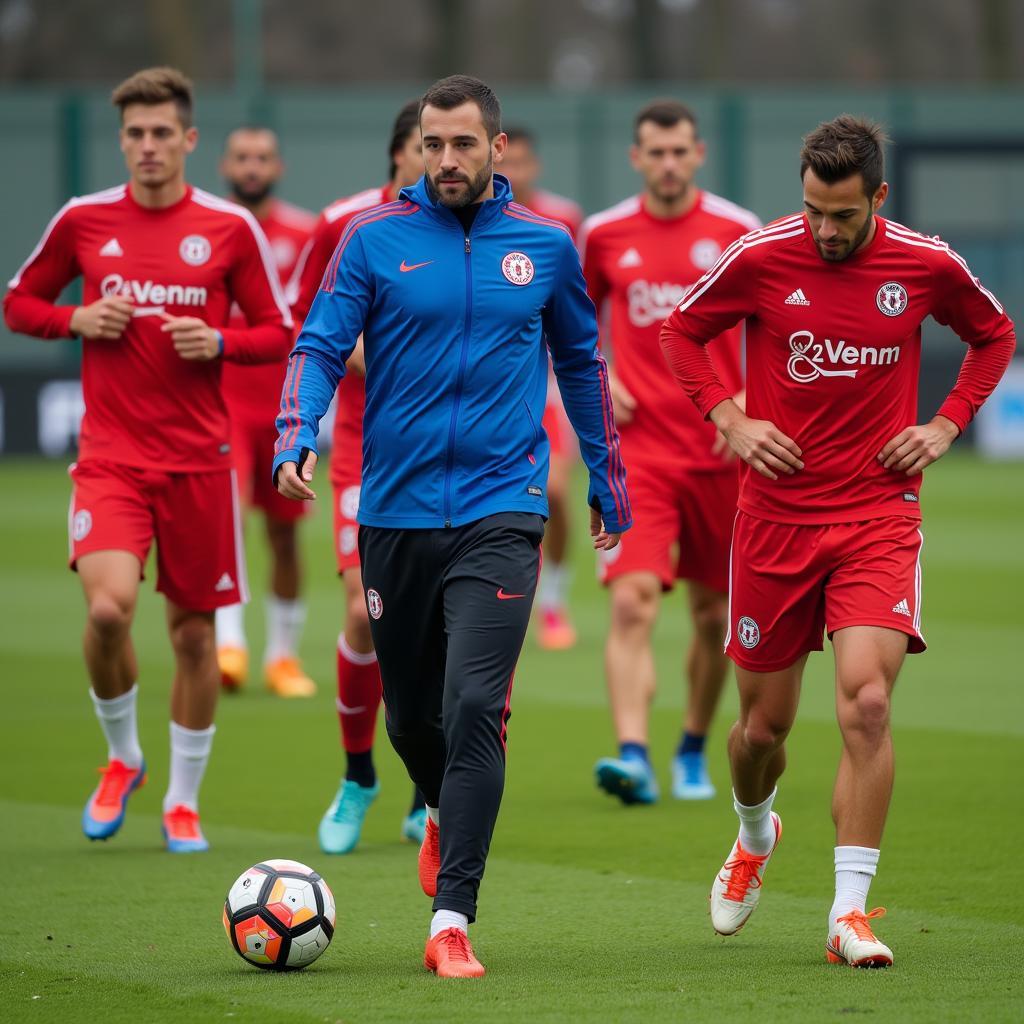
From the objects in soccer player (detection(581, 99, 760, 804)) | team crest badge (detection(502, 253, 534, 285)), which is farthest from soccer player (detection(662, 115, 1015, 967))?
soccer player (detection(581, 99, 760, 804))

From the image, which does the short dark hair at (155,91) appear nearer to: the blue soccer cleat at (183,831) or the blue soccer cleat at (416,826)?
the blue soccer cleat at (183,831)

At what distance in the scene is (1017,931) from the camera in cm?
588

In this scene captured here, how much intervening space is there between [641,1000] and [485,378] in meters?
1.74

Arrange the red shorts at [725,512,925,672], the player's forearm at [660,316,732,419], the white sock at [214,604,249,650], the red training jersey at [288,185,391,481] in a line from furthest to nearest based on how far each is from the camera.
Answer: the white sock at [214,604,249,650], the red training jersey at [288,185,391,481], the player's forearm at [660,316,732,419], the red shorts at [725,512,925,672]

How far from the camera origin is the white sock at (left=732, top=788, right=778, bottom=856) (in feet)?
19.9

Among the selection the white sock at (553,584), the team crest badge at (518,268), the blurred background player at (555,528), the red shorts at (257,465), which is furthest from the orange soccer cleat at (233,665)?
the team crest badge at (518,268)

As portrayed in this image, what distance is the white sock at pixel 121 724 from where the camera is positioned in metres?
7.46

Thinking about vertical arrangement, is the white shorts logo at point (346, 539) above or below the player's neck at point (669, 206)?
below

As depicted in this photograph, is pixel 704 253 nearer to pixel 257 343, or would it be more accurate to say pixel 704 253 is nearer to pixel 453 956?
pixel 257 343

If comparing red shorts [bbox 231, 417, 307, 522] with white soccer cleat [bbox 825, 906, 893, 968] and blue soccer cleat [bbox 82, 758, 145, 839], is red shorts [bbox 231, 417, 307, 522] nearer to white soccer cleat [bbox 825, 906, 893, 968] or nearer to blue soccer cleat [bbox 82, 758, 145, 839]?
blue soccer cleat [bbox 82, 758, 145, 839]

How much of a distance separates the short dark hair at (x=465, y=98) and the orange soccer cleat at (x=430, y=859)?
6.83ft

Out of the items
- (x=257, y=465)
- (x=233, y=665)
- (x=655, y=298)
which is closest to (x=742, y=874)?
(x=655, y=298)

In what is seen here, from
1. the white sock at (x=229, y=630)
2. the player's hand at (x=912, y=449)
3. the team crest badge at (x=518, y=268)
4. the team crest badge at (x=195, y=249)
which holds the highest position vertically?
the team crest badge at (x=518, y=268)

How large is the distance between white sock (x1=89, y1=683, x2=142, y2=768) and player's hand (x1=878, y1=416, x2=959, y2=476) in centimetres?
311
